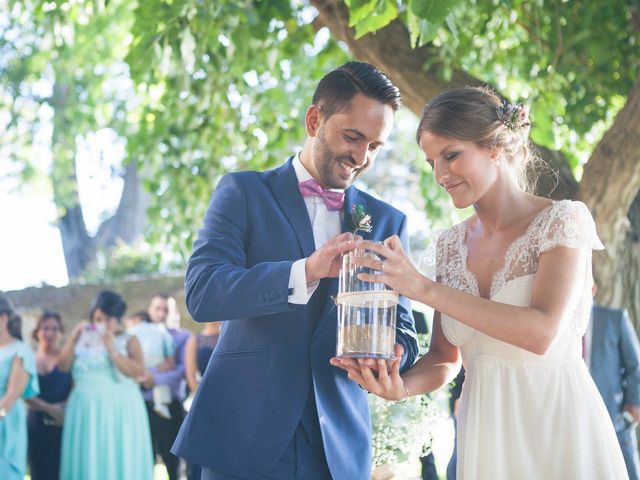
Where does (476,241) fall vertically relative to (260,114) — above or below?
below

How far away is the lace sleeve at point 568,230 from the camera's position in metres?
3.01

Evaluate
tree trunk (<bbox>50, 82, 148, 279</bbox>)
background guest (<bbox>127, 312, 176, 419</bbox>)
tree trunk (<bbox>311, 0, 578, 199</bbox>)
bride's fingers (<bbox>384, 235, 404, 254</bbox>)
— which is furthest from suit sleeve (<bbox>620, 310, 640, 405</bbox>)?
tree trunk (<bbox>50, 82, 148, 279</bbox>)

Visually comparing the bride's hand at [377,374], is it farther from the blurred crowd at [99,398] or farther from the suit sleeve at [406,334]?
the blurred crowd at [99,398]

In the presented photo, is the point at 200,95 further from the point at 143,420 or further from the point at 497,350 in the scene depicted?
the point at 497,350

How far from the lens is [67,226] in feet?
71.1

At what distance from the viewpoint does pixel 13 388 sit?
816 cm

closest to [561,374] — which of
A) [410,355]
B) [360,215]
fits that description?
[410,355]

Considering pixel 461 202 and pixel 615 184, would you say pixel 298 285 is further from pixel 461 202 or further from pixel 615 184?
pixel 615 184

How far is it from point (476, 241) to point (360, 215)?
1.36 ft

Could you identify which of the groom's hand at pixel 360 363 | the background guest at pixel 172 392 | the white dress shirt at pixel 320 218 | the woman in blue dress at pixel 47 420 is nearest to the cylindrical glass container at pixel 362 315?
the groom's hand at pixel 360 363

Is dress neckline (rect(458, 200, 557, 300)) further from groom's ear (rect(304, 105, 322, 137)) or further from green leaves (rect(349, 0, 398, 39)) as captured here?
green leaves (rect(349, 0, 398, 39))

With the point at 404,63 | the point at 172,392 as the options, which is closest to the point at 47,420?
the point at 172,392

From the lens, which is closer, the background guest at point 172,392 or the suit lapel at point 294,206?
the suit lapel at point 294,206

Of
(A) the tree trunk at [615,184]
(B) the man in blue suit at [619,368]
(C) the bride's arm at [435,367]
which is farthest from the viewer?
(B) the man in blue suit at [619,368]
